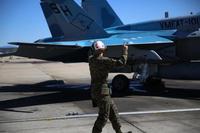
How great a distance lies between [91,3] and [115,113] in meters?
13.3

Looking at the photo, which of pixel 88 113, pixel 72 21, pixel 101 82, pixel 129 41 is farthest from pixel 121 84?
pixel 101 82

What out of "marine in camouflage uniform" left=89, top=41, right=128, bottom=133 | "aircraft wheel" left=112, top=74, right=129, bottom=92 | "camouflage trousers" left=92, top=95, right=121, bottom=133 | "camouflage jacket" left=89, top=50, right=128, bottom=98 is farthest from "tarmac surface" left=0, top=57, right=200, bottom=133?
"camouflage jacket" left=89, top=50, right=128, bottom=98

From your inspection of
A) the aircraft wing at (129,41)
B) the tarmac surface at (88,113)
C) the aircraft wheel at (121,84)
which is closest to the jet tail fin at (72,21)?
the aircraft wing at (129,41)

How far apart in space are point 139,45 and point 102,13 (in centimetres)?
585

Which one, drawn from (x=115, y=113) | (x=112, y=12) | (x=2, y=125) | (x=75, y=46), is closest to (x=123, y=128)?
(x=115, y=113)

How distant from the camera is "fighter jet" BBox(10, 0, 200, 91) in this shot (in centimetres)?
1326

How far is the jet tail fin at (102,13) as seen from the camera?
61.3ft

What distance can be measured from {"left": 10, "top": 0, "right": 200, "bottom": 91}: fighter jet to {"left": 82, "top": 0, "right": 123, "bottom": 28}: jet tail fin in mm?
2594

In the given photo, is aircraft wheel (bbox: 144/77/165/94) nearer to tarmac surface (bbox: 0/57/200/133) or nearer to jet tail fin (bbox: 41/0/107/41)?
tarmac surface (bbox: 0/57/200/133)

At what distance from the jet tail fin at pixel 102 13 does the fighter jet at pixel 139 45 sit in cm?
259

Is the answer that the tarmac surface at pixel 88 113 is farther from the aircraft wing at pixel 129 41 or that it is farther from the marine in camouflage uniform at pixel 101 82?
the aircraft wing at pixel 129 41

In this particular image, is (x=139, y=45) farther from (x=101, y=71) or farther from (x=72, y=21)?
(x=101, y=71)

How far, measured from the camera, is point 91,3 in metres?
18.9

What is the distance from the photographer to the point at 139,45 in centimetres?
1337
